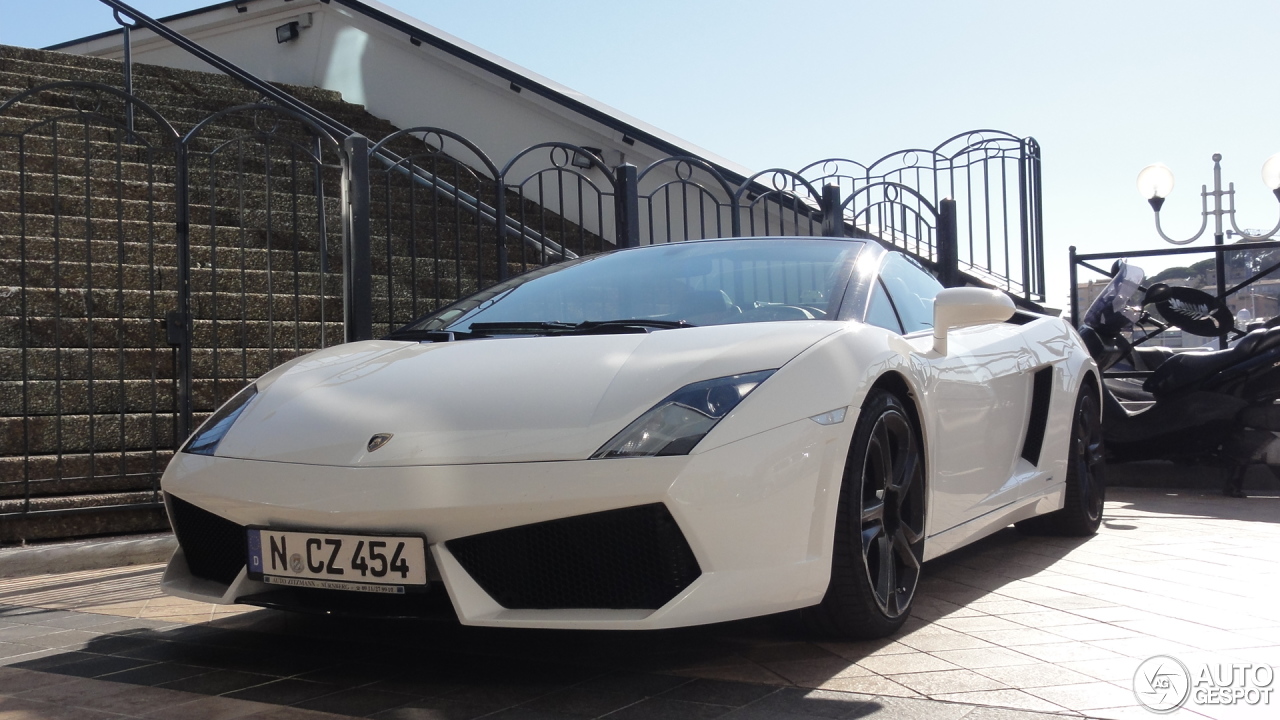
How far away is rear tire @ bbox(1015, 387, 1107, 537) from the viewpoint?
481 centimetres

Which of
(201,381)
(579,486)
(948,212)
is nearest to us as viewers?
(579,486)

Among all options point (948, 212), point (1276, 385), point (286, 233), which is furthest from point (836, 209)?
point (286, 233)

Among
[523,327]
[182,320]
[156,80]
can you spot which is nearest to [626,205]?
[182,320]

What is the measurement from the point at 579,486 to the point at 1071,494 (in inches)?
119

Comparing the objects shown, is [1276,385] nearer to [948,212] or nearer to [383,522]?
[948,212]

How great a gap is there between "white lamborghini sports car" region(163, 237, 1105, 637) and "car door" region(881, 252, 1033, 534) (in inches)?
0.8

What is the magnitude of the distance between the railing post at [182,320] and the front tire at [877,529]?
3.40 meters

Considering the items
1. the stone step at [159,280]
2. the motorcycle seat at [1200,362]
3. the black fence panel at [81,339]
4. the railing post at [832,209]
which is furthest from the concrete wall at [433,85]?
the black fence panel at [81,339]

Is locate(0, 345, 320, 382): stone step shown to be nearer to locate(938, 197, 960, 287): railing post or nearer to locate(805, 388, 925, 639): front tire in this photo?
locate(805, 388, 925, 639): front tire

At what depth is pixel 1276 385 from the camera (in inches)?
241

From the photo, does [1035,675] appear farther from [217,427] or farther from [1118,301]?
[1118,301]

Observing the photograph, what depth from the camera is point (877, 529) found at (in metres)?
3.06

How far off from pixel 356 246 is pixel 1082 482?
3403 mm

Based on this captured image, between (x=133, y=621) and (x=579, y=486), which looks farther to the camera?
(x=133, y=621)
